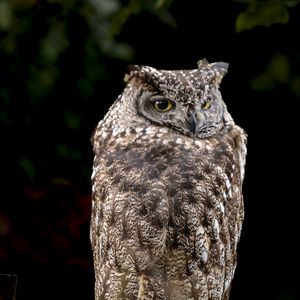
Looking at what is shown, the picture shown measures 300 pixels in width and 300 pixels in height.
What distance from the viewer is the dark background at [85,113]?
192 inches

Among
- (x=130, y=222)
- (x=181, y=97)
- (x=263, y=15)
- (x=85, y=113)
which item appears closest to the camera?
(x=130, y=222)

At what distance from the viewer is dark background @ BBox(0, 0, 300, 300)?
487cm

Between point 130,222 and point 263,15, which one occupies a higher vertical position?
point 263,15

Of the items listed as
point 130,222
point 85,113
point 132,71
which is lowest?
point 130,222

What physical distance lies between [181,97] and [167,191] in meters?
0.28

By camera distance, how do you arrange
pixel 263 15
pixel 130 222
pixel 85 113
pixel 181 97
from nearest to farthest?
pixel 130 222, pixel 181 97, pixel 263 15, pixel 85 113

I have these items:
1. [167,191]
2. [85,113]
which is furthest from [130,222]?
[85,113]

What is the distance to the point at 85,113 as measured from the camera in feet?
16.7

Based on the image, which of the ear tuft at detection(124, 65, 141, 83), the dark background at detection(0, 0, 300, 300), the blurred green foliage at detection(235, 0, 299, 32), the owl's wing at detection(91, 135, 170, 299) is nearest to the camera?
the owl's wing at detection(91, 135, 170, 299)

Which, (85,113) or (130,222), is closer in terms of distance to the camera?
(130,222)

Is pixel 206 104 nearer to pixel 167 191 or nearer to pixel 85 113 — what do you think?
pixel 167 191

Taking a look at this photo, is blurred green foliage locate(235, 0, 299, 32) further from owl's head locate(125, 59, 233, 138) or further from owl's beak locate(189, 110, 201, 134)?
owl's beak locate(189, 110, 201, 134)

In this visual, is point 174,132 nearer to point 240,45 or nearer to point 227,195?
point 227,195

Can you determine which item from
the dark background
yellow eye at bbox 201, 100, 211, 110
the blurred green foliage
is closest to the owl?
yellow eye at bbox 201, 100, 211, 110
